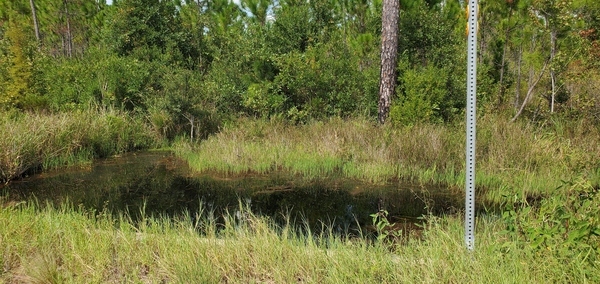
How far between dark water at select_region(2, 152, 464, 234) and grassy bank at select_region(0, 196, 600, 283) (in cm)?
131

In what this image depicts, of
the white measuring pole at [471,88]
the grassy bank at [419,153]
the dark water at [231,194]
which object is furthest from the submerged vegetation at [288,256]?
the grassy bank at [419,153]

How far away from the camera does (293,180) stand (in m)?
7.42

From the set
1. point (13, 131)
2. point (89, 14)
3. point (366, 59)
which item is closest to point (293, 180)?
point (13, 131)

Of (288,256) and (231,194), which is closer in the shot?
(288,256)

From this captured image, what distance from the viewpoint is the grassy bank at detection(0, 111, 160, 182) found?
24.8 ft

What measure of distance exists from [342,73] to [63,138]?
20.2ft

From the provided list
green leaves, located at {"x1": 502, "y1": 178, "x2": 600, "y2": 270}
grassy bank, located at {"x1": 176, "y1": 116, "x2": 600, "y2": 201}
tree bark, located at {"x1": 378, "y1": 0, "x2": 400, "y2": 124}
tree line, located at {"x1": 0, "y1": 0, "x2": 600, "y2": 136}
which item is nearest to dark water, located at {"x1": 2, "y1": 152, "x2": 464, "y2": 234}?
grassy bank, located at {"x1": 176, "y1": 116, "x2": 600, "y2": 201}

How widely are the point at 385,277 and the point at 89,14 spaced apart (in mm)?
25578

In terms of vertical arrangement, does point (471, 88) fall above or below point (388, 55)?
below

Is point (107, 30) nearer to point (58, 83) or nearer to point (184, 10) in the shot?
point (58, 83)

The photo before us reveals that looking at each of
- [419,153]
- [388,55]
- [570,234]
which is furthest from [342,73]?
[570,234]

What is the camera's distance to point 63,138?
8.77 m

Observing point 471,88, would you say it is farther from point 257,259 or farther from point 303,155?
point 303,155

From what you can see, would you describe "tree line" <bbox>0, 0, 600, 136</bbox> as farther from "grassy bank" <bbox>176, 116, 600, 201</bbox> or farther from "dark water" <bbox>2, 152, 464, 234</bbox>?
"dark water" <bbox>2, 152, 464, 234</bbox>
